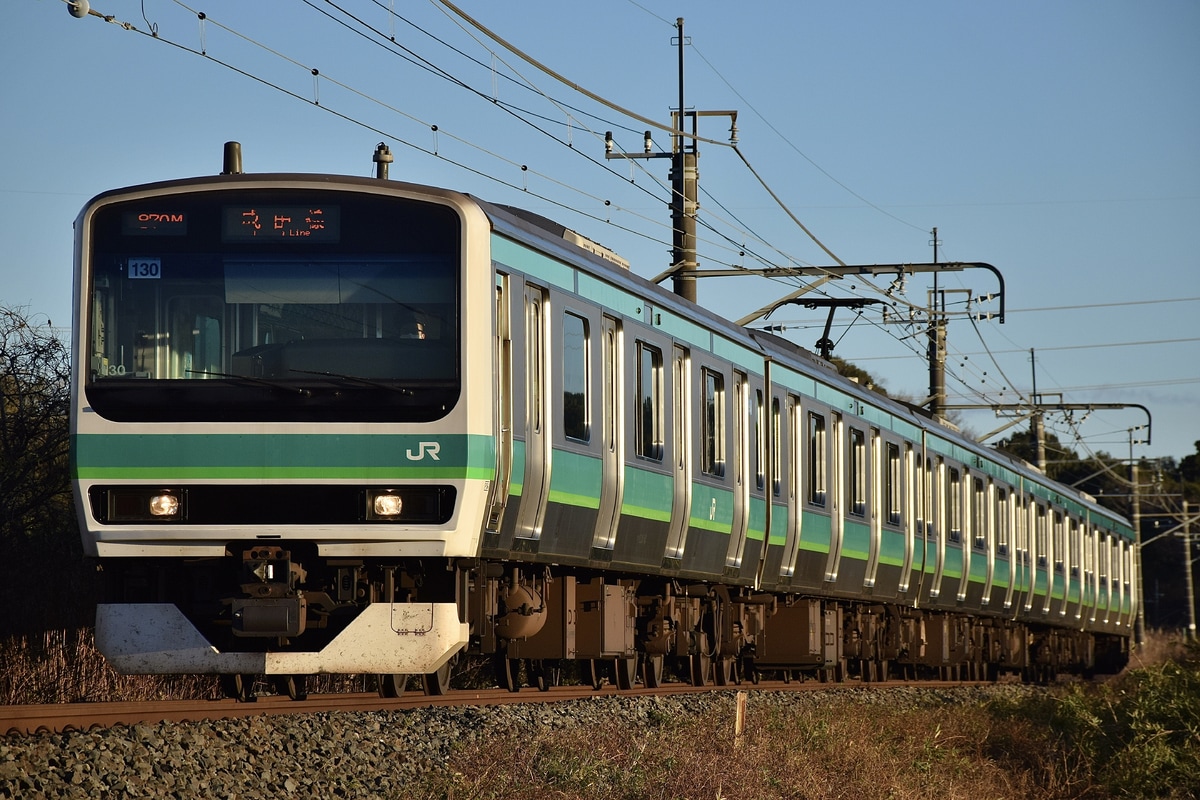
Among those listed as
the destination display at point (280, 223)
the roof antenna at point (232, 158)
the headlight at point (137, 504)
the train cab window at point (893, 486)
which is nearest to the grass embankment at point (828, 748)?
the headlight at point (137, 504)

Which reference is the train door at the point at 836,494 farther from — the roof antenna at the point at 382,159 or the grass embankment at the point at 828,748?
the roof antenna at the point at 382,159

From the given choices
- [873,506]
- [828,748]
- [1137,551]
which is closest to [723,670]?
[873,506]

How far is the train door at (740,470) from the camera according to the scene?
14203 mm

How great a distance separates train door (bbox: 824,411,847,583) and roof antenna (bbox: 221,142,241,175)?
Result: 27.2 feet

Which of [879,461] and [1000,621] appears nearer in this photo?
[879,461]

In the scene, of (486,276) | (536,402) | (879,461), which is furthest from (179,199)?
(879,461)

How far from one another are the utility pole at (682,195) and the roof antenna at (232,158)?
986 centimetres

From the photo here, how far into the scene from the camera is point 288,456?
916cm

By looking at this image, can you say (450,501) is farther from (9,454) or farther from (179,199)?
(9,454)

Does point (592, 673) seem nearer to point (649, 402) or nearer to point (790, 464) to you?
point (649, 402)

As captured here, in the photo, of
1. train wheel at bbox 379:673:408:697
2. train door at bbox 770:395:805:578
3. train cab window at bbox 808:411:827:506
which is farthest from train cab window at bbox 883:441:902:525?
train wheel at bbox 379:673:408:697

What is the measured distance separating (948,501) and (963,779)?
9135 millimetres

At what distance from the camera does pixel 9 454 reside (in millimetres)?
15883

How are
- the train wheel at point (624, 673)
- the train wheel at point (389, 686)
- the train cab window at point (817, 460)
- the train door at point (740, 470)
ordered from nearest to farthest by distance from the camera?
the train wheel at point (389, 686) → the train wheel at point (624, 673) → the train door at point (740, 470) → the train cab window at point (817, 460)
